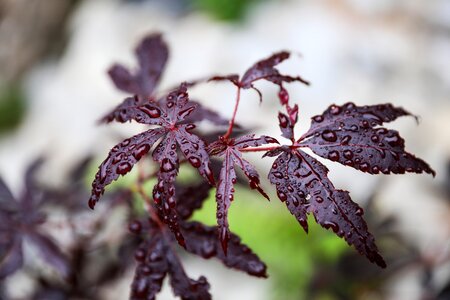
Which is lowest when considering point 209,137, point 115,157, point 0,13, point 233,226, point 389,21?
point 115,157

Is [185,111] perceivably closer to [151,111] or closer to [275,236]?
[151,111]

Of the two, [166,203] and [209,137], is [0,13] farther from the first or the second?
[166,203]

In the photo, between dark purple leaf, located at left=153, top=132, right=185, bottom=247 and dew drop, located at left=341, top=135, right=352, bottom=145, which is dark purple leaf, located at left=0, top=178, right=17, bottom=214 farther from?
dew drop, located at left=341, top=135, right=352, bottom=145

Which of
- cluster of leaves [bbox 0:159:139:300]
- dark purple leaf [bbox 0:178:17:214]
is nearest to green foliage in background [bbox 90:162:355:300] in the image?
cluster of leaves [bbox 0:159:139:300]

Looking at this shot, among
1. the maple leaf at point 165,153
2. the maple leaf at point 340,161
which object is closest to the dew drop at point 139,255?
the maple leaf at point 165,153

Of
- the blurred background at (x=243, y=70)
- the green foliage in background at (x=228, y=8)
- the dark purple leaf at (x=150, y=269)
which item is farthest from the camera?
the green foliage in background at (x=228, y=8)

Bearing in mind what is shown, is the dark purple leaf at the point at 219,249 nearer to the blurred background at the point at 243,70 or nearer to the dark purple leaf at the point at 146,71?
the dark purple leaf at the point at 146,71

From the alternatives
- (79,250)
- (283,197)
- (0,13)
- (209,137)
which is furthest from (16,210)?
(0,13)
